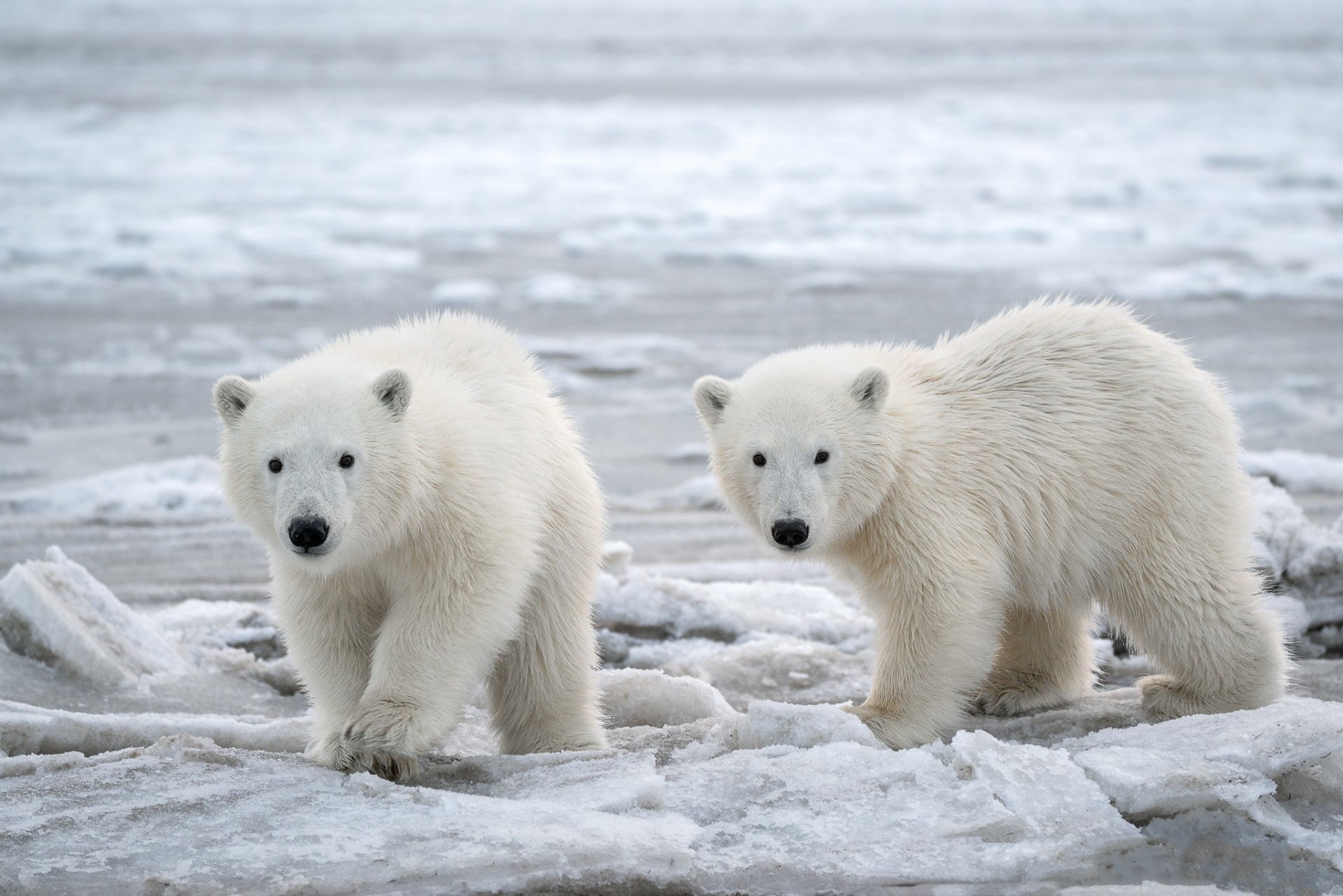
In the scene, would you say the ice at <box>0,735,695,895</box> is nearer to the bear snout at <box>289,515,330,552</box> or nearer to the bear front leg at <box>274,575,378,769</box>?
the bear front leg at <box>274,575,378,769</box>

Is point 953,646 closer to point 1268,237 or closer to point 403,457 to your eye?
point 403,457

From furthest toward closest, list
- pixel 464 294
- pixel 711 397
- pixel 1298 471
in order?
pixel 464 294 → pixel 1298 471 → pixel 711 397

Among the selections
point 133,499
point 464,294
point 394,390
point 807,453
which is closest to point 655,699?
point 807,453

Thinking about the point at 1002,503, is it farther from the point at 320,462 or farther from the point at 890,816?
the point at 320,462

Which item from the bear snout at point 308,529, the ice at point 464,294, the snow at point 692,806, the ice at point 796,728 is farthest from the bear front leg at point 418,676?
the ice at point 464,294

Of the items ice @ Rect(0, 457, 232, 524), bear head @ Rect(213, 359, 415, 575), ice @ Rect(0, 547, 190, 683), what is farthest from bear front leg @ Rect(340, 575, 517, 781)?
ice @ Rect(0, 457, 232, 524)

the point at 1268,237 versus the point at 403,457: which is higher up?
the point at 1268,237

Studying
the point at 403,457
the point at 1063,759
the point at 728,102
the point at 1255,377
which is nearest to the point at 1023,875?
the point at 1063,759

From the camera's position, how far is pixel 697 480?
6.70 metres

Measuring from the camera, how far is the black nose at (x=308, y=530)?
10.4 feet

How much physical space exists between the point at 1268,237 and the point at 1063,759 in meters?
11.6

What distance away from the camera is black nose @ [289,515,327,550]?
3180 mm

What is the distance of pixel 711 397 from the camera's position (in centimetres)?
388

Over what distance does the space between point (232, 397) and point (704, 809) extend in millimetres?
1522
